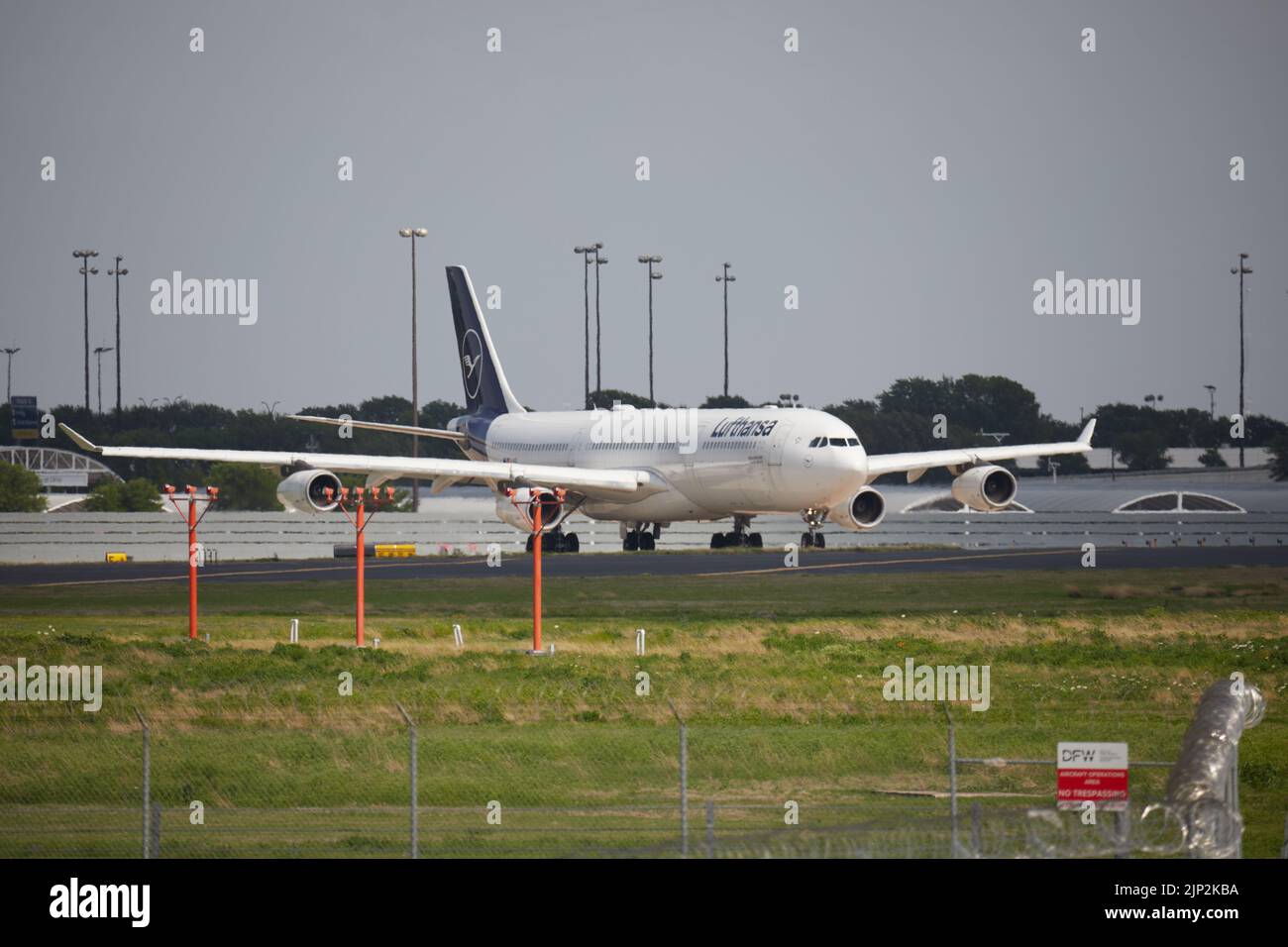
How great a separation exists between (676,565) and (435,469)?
7984 mm

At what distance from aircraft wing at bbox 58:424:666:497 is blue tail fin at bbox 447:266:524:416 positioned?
1390 cm

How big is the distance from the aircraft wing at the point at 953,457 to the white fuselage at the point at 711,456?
4.31 m

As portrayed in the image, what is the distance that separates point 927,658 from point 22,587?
91.2 feet

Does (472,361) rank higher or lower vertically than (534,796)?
higher

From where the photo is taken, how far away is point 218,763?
23.8m

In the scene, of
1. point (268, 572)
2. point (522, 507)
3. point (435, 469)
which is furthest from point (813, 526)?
Result: point (268, 572)

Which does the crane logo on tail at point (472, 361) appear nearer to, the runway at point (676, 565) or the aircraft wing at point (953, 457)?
the runway at point (676, 565)

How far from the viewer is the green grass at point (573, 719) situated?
2120cm

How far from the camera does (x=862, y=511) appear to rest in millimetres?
58000

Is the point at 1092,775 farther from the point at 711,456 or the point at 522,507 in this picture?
the point at 711,456

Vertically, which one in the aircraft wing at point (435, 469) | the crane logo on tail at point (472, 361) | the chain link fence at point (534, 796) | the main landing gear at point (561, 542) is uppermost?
the crane logo on tail at point (472, 361)

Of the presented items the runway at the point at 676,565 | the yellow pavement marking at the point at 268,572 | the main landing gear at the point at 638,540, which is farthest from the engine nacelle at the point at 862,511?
the yellow pavement marking at the point at 268,572
